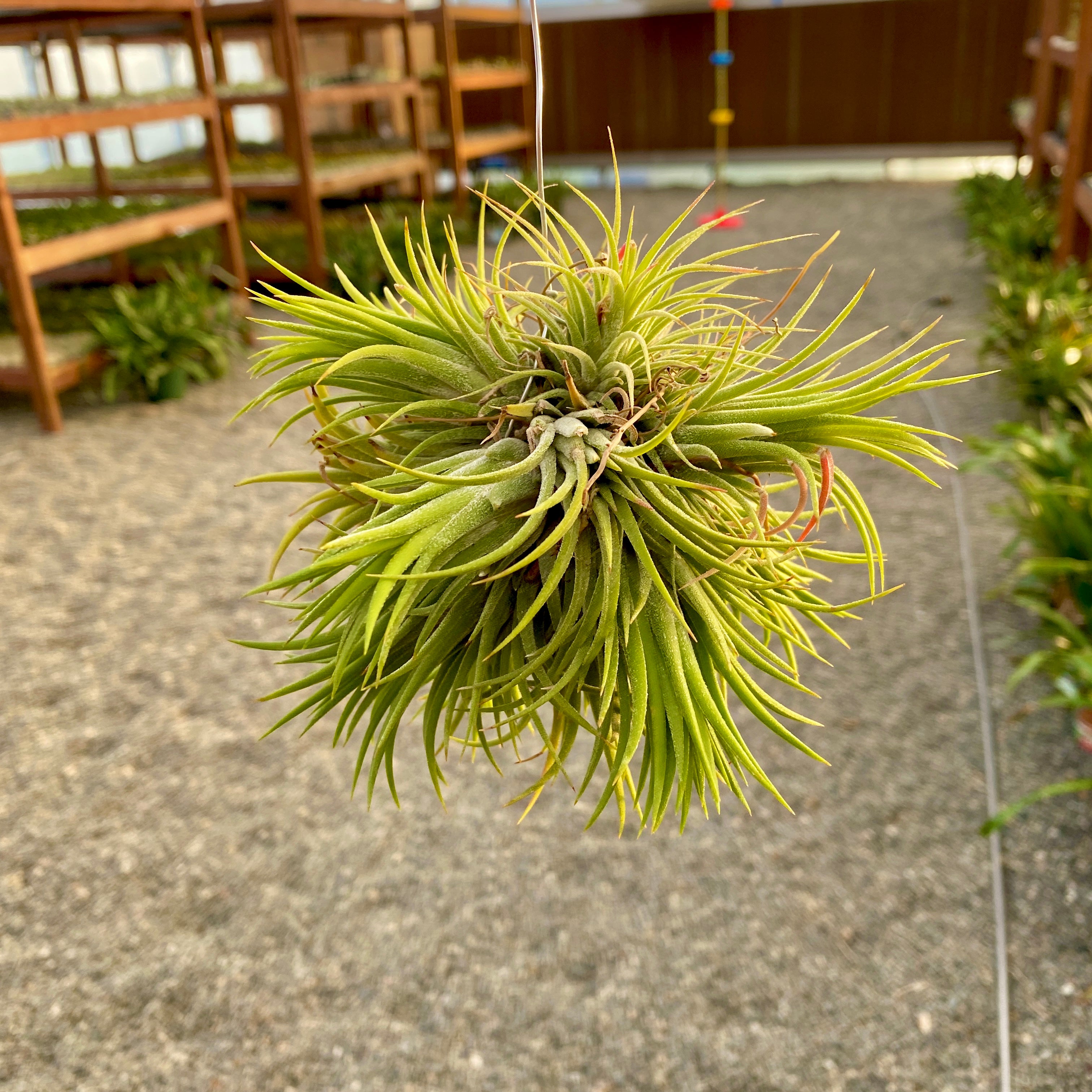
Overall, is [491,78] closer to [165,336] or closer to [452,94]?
[452,94]

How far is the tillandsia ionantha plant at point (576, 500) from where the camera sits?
1.40ft

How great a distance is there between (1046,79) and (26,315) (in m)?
5.19

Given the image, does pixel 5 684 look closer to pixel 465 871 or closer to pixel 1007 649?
pixel 465 871

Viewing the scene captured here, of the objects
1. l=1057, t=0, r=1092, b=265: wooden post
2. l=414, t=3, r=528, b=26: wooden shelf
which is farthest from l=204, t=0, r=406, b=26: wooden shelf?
l=1057, t=0, r=1092, b=265: wooden post

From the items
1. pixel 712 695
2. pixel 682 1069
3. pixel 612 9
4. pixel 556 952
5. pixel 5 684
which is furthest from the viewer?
pixel 612 9

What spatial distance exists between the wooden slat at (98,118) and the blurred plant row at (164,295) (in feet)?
1.35

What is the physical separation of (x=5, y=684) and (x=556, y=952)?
1569mm

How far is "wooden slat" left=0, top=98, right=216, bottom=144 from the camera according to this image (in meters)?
3.54

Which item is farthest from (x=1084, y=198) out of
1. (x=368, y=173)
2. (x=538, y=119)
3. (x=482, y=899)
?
(x=538, y=119)

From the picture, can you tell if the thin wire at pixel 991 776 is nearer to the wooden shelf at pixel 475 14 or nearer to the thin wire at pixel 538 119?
the thin wire at pixel 538 119

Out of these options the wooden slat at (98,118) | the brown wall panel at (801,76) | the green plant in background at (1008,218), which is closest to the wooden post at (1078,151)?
the green plant in background at (1008,218)

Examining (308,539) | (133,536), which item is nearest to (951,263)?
(308,539)

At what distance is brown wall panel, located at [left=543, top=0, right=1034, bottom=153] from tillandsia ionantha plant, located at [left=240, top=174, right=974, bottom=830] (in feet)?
28.0

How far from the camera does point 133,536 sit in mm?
3258
